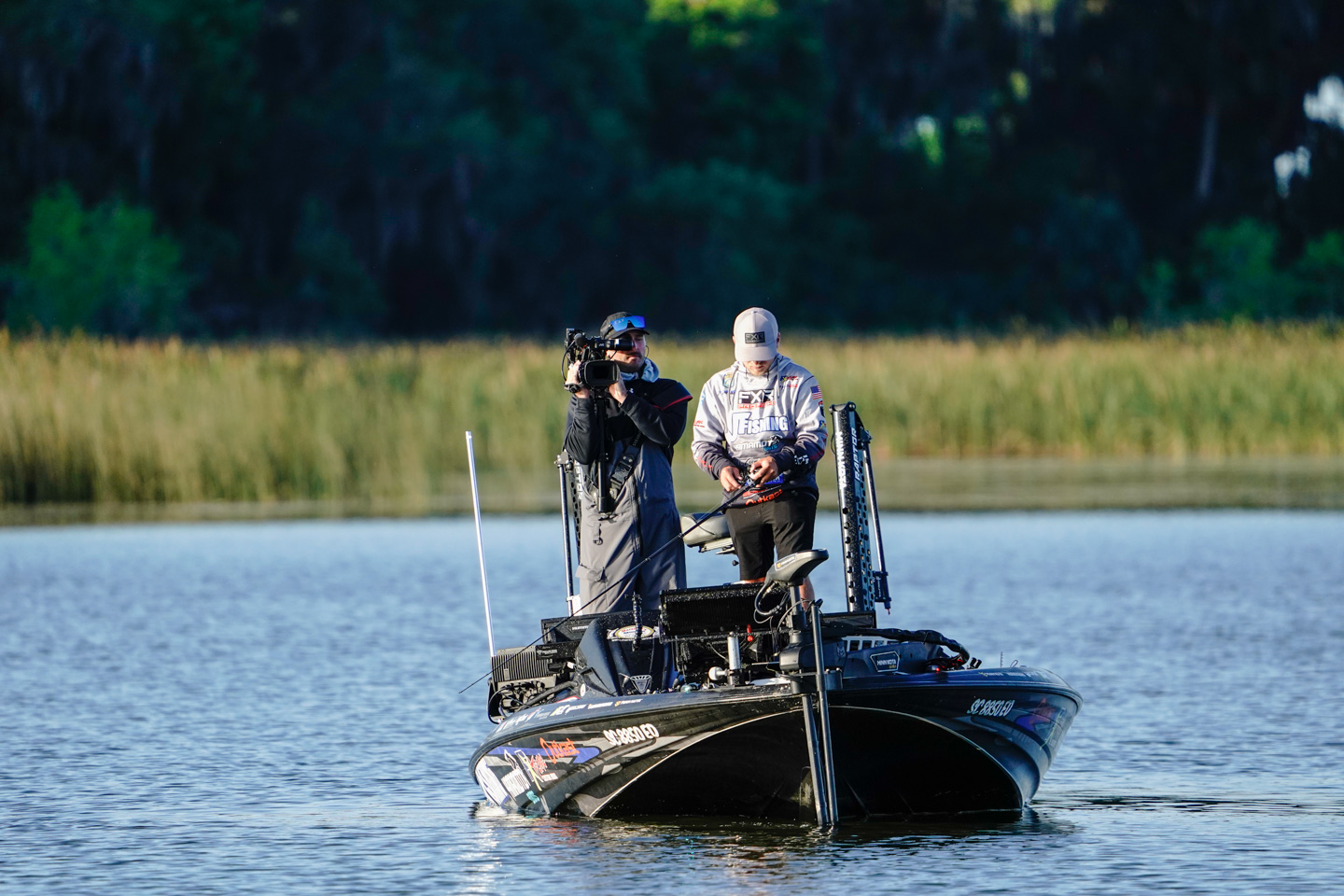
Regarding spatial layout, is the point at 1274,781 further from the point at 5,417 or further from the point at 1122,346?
the point at 1122,346

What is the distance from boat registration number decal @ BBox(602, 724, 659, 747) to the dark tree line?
4342 cm

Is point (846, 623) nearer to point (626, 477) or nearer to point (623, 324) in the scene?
point (626, 477)

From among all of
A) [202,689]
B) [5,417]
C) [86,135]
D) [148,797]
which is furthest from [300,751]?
[86,135]

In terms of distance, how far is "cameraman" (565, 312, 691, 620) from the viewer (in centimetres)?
970

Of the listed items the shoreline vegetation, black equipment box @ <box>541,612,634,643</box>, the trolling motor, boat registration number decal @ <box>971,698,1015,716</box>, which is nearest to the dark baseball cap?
the trolling motor

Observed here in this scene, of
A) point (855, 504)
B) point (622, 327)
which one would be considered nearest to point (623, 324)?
point (622, 327)

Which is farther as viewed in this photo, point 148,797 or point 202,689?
point 202,689

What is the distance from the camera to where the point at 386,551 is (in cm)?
2088

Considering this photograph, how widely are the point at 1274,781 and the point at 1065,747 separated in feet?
4.09

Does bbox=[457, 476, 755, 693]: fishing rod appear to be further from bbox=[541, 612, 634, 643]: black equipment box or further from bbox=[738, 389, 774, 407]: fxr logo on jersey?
bbox=[738, 389, 774, 407]: fxr logo on jersey

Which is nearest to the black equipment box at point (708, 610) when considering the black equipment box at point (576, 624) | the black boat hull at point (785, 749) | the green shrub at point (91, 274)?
the black boat hull at point (785, 749)

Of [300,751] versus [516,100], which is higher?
[516,100]

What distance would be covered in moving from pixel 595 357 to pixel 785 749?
69.6 inches

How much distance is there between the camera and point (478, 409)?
2767 cm
